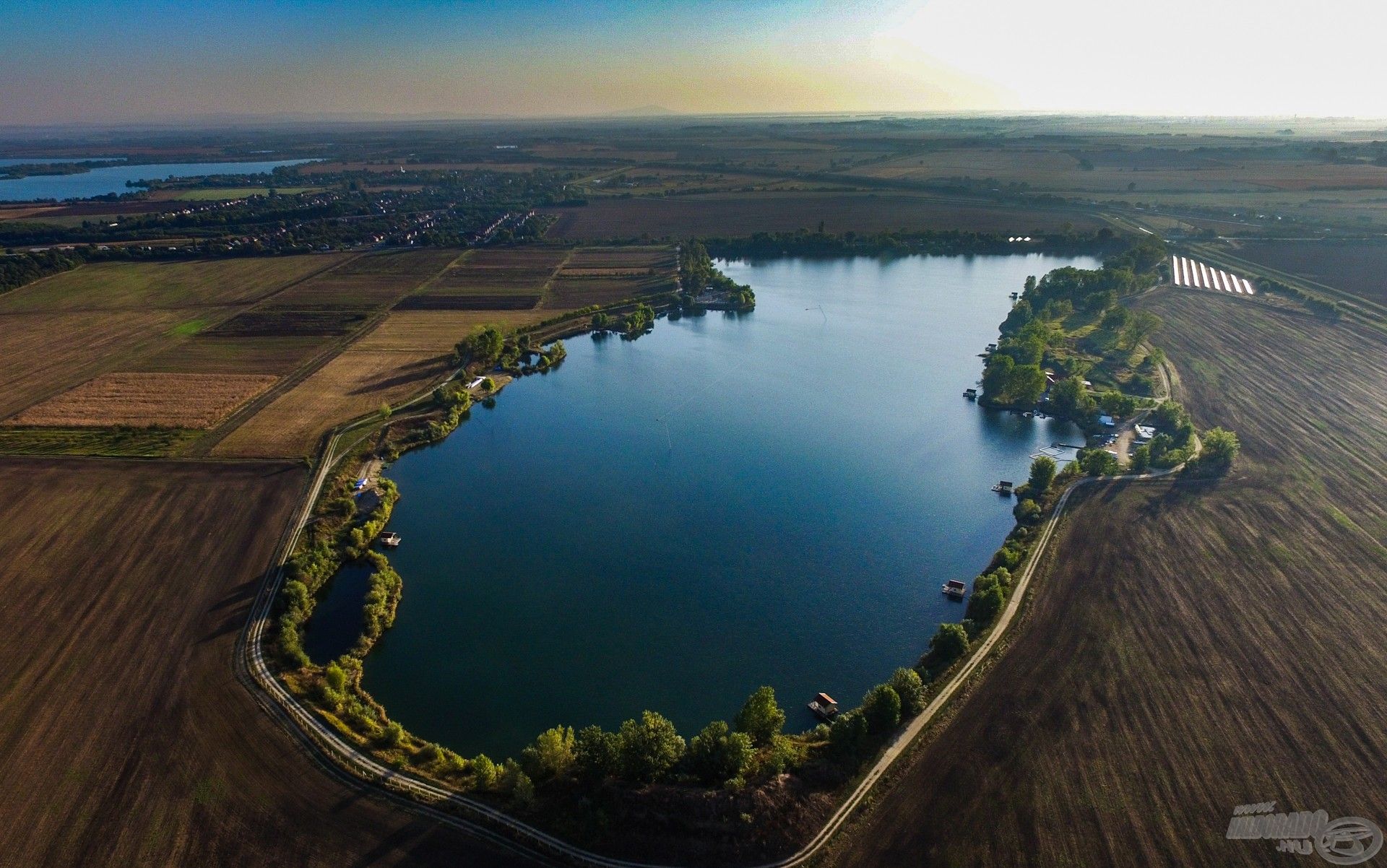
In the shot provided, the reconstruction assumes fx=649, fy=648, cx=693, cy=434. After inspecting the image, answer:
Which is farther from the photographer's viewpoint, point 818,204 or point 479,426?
point 818,204

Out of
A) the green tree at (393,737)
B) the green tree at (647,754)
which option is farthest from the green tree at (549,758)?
the green tree at (393,737)

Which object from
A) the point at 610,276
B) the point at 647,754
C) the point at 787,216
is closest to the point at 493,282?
the point at 610,276

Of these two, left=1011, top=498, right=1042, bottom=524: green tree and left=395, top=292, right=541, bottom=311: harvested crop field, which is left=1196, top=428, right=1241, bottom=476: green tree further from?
left=395, top=292, right=541, bottom=311: harvested crop field

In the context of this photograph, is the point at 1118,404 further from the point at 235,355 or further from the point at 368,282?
the point at 368,282

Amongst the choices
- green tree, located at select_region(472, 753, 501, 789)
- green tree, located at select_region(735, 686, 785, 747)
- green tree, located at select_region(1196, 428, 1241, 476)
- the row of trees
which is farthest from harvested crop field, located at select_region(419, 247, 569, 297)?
green tree, located at select_region(1196, 428, 1241, 476)

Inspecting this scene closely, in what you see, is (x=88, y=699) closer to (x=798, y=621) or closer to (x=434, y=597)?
(x=434, y=597)

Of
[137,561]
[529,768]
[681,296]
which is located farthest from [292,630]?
[681,296]

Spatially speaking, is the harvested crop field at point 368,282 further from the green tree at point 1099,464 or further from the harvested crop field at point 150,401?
the green tree at point 1099,464
